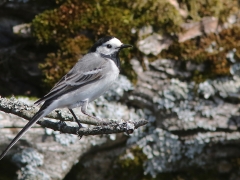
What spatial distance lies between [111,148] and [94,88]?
1.91 m

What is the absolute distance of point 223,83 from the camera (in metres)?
6.54

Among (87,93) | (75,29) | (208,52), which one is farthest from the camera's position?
(208,52)

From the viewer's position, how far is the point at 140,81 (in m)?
6.44

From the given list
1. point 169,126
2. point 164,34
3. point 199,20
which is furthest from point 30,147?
point 199,20

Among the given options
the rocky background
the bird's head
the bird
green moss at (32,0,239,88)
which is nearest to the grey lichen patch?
the rocky background

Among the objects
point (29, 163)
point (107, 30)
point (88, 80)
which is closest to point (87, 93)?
point (88, 80)

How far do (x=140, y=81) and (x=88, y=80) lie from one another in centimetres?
159

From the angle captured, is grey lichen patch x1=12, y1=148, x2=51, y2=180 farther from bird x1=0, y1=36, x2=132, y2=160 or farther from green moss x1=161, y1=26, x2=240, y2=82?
green moss x1=161, y1=26, x2=240, y2=82

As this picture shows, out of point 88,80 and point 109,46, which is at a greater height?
point 109,46

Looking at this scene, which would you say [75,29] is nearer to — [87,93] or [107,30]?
[107,30]

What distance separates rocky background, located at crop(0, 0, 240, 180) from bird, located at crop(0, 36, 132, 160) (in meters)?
1.15

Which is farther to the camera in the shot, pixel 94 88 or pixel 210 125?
pixel 210 125

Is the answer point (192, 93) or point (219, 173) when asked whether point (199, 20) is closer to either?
point (192, 93)

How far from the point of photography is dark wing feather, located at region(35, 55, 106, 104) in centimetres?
481
